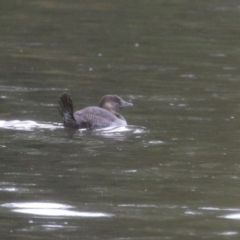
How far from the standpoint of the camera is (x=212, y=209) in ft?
27.6

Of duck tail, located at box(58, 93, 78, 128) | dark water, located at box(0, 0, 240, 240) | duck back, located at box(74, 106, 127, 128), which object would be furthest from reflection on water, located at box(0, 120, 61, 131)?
duck back, located at box(74, 106, 127, 128)

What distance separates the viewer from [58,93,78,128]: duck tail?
11922 mm

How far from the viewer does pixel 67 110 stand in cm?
1202

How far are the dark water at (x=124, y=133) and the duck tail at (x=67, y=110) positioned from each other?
0.14m

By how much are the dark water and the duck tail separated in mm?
143

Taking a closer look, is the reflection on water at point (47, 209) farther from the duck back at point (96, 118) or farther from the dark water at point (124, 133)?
the duck back at point (96, 118)

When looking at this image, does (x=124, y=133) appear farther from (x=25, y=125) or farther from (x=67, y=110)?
(x=25, y=125)

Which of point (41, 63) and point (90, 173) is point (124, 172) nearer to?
point (90, 173)

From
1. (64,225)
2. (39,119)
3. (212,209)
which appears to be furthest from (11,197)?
(39,119)

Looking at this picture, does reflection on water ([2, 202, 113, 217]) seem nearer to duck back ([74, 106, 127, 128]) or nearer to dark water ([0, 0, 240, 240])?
dark water ([0, 0, 240, 240])

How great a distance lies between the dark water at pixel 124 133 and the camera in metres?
8.12

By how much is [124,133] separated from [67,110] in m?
0.76

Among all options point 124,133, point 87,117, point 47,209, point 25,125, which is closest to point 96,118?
point 87,117

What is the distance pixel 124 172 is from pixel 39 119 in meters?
3.02
